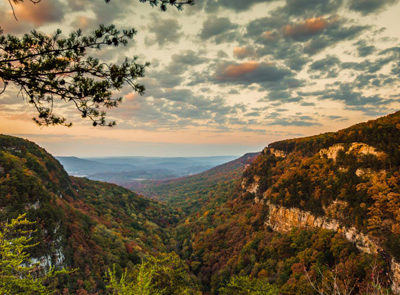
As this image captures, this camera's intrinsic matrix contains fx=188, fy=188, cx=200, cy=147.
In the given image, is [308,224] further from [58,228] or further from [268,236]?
[58,228]

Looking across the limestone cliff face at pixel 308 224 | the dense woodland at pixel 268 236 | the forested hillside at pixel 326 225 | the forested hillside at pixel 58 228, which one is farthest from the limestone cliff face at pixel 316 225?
the forested hillside at pixel 58 228

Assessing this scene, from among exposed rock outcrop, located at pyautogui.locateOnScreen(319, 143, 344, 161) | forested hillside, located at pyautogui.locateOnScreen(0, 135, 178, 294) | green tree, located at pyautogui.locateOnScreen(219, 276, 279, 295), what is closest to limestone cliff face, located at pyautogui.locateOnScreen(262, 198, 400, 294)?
exposed rock outcrop, located at pyautogui.locateOnScreen(319, 143, 344, 161)

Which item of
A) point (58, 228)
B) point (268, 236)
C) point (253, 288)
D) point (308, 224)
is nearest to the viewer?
point (253, 288)

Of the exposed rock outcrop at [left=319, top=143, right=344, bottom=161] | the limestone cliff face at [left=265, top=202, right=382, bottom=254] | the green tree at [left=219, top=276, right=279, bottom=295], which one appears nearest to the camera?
the green tree at [left=219, top=276, right=279, bottom=295]

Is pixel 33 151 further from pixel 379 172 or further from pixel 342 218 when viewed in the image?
pixel 379 172

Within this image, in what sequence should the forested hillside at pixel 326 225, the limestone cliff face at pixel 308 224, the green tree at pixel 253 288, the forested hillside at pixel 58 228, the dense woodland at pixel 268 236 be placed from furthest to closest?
the forested hillside at pixel 58 228, the limestone cliff face at pixel 308 224, the forested hillside at pixel 326 225, the dense woodland at pixel 268 236, the green tree at pixel 253 288

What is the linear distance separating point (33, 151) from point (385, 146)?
9409 centimetres

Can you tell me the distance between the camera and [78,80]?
705 centimetres

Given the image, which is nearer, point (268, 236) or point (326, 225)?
point (326, 225)

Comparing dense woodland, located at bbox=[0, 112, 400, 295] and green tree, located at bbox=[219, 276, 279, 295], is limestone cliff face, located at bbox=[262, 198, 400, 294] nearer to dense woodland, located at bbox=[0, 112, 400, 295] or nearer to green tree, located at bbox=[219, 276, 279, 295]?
dense woodland, located at bbox=[0, 112, 400, 295]

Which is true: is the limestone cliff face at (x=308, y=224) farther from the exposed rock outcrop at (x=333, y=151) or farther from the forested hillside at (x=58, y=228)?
the forested hillside at (x=58, y=228)

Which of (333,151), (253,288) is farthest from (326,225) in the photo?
(253,288)

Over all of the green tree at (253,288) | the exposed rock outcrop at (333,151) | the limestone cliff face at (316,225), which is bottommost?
the green tree at (253,288)

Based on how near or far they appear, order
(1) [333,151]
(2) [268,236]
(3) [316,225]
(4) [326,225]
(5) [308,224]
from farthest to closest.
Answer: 1. (2) [268,236]
2. (1) [333,151]
3. (5) [308,224]
4. (3) [316,225]
5. (4) [326,225]
